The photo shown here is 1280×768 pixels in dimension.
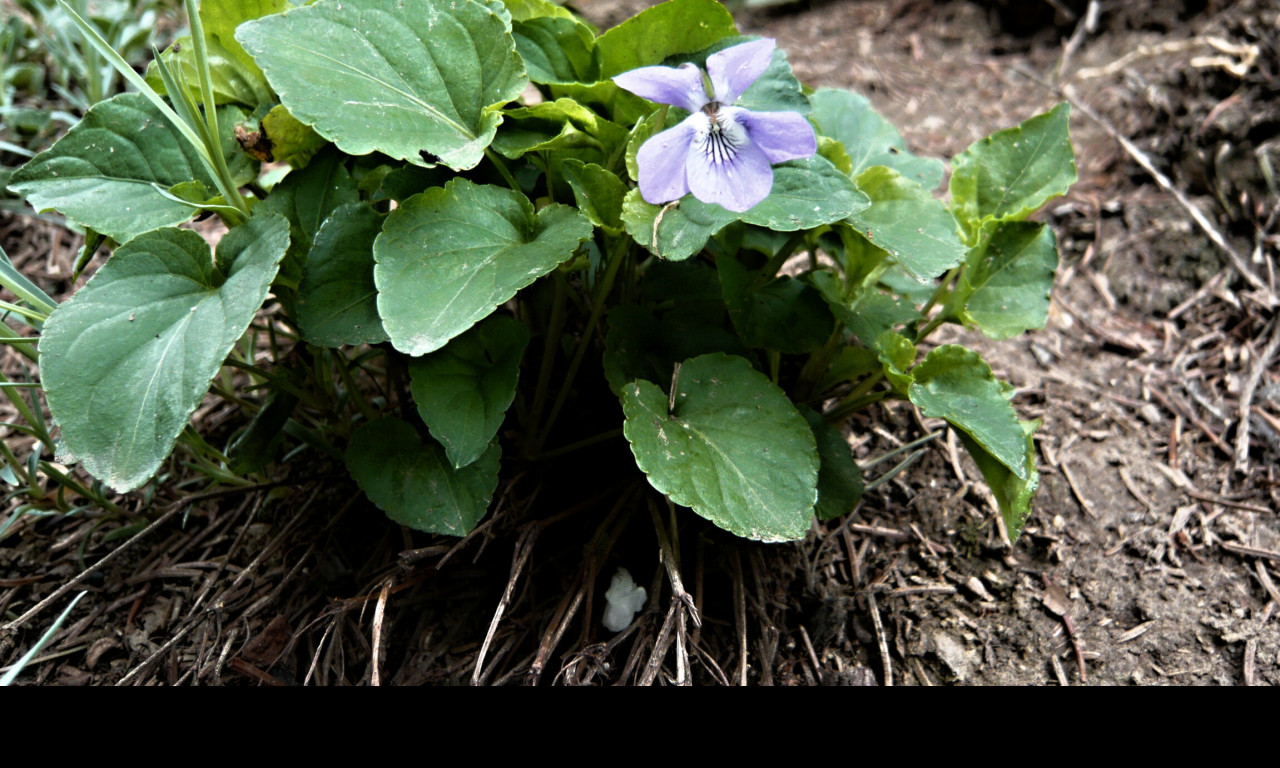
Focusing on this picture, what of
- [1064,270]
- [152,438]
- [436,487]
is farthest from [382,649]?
[1064,270]

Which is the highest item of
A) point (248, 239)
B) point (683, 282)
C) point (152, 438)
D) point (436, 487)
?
point (248, 239)

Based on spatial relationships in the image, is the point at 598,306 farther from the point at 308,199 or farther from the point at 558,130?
the point at 308,199

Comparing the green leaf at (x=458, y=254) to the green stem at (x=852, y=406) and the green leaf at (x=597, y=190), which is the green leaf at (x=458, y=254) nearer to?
the green leaf at (x=597, y=190)

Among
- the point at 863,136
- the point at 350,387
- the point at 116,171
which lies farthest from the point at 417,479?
the point at 863,136

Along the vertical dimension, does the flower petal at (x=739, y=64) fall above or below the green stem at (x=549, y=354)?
above

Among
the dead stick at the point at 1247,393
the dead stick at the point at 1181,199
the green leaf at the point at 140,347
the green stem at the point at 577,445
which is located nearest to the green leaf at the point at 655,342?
the green stem at the point at 577,445

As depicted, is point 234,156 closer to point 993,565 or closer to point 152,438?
point 152,438

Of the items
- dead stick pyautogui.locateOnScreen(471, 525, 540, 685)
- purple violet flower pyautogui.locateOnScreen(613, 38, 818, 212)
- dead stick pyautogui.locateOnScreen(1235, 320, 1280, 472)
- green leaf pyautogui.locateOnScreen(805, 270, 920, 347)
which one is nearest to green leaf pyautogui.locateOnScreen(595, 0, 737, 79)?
purple violet flower pyautogui.locateOnScreen(613, 38, 818, 212)
